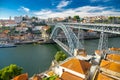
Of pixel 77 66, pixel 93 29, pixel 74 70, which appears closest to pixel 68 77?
pixel 74 70

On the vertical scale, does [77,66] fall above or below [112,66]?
below

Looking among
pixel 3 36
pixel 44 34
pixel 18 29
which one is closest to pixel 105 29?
pixel 44 34

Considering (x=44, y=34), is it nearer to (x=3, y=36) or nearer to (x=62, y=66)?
(x=3, y=36)

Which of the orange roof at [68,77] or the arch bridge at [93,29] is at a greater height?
the arch bridge at [93,29]

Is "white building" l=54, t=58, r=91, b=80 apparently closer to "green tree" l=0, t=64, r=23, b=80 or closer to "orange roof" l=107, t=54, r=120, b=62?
"orange roof" l=107, t=54, r=120, b=62

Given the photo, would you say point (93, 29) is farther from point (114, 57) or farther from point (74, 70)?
point (74, 70)

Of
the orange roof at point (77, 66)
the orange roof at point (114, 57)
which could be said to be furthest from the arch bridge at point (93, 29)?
the orange roof at point (77, 66)

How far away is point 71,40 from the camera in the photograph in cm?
2091

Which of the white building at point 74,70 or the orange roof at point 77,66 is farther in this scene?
the orange roof at point 77,66

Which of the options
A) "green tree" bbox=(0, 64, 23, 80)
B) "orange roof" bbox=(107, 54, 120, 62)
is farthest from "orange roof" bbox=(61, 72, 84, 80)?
"green tree" bbox=(0, 64, 23, 80)

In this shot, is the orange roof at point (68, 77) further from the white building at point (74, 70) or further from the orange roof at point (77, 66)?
the orange roof at point (77, 66)

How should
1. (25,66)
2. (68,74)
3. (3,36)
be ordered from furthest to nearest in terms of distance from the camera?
(3,36), (25,66), (68,74)

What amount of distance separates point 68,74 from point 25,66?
8.24 m

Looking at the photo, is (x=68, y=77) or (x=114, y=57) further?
(x=114, y=57)
